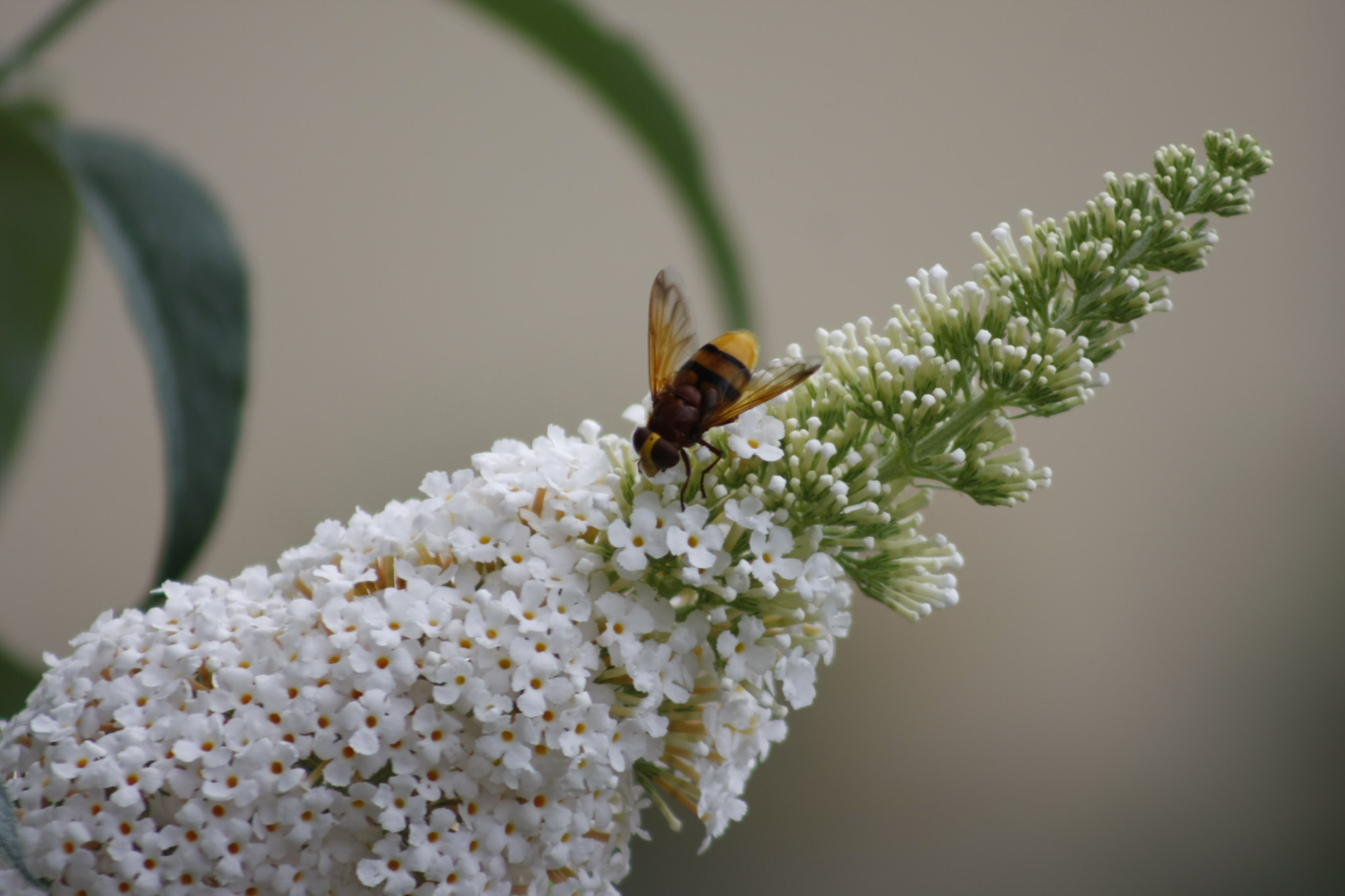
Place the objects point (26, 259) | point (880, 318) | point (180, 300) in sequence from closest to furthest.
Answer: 1. point (180, 300)
2. point (26, 259)
3. point (880, 318)

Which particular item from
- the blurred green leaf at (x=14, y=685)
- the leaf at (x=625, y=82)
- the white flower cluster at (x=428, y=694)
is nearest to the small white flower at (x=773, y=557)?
the white flower cluster at (x=428, y=694)

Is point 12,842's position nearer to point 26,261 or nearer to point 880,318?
point 26,261

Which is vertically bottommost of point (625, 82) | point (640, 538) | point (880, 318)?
point (640, 538)

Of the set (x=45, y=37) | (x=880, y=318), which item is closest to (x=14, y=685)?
(x=45, y=37)

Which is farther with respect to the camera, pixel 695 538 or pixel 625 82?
pixel 625 82

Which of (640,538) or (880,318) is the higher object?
(880,318)

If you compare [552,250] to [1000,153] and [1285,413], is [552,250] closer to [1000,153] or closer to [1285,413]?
[1000,153]
